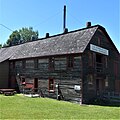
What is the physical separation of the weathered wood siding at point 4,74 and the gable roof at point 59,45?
1152mm

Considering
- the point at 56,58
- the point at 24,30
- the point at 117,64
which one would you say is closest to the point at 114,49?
the point at 117,64

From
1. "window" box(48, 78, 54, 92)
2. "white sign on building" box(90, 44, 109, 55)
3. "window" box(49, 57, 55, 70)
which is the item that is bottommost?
"window" box(48, 78, 54, 92)

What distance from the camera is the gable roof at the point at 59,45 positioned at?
925 inches

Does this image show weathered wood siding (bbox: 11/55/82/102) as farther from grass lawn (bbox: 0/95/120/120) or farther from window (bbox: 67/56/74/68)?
grass lawn (bbox: 0/95/120/120)

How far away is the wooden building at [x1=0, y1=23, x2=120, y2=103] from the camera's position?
74.5 feet

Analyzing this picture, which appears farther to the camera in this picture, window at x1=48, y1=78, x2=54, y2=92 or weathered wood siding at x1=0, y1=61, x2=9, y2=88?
weathered wood siding at x1=0, y1=61, x2=9, y2=88

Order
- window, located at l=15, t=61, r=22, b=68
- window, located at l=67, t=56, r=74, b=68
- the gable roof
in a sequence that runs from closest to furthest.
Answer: window, located at l=67, t=56, r=74, b=68
the gable roof
window, located at l=15, t=61, r=22, b=68

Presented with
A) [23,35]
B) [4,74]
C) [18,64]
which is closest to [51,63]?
[18,64]

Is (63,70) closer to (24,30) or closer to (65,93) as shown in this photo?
(65,93)

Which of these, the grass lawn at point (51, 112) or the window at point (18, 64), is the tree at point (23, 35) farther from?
the grass lawn at point (51, 112)

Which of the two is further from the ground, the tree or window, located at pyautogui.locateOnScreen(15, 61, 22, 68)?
the tree

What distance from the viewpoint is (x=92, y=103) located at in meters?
22.4

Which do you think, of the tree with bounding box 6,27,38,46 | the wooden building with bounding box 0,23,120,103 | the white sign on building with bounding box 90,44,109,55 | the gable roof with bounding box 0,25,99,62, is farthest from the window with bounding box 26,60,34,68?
the tree with bounding box 6,27,38,46

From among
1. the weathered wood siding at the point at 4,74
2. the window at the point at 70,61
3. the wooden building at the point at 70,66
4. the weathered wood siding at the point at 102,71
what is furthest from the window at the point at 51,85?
the weathered wood siding at the point at 4,74
